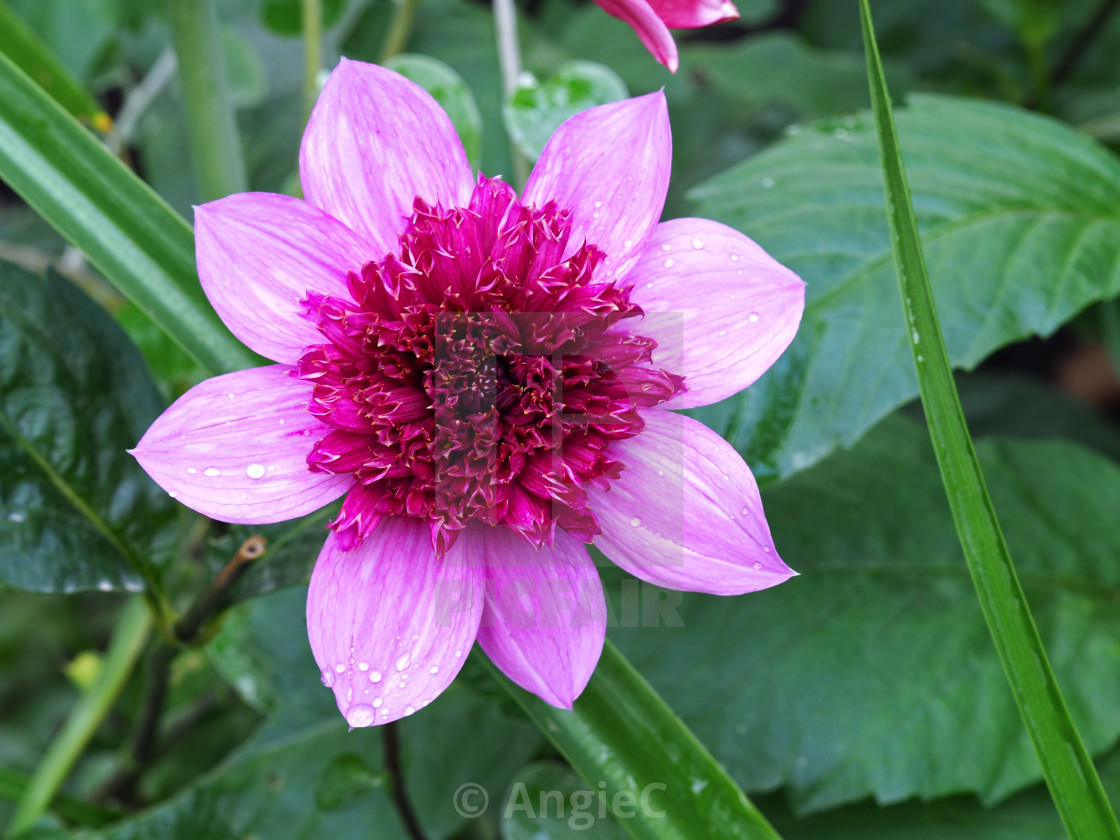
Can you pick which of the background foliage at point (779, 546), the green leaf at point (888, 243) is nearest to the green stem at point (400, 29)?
the background foliage at point (779, 546)

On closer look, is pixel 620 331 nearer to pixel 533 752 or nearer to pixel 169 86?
pixel 533 752

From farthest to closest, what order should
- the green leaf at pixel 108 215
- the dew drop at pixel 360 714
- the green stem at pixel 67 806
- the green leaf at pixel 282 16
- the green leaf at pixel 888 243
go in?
1. the green leaf at pixel 282 16
2. the green stem at pixel 67 806
3. the green leaf at pixel 888 243
4. the green leaf at pixel 108 215
5. the dew drop at pixel 360 714

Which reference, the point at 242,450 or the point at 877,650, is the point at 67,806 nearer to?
the point at 242,450

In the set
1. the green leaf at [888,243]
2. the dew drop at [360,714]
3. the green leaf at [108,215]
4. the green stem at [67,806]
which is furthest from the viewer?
the green stem at [67,806]

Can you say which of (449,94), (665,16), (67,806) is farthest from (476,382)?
(67,806)

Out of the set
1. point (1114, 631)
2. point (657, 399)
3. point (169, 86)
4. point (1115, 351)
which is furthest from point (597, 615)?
point (169, 86)

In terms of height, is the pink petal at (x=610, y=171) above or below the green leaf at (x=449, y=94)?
above

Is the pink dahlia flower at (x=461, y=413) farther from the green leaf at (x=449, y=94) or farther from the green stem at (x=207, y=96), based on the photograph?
the green stem at (x=207, y=96)
